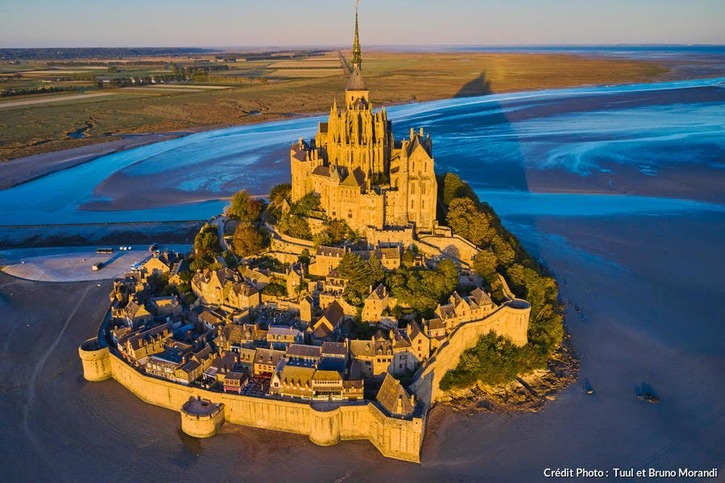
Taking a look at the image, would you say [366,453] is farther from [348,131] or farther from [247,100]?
[247,100]

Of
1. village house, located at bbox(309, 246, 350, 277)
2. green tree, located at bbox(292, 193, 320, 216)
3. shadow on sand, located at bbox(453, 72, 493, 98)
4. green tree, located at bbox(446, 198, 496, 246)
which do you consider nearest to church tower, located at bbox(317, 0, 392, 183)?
green tree, located at bbox(292, 193, 320, 216)

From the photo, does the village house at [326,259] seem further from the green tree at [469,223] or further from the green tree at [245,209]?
the green tree at [245,209]

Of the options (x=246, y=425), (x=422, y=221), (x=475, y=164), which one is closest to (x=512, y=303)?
(x=422, y=221)

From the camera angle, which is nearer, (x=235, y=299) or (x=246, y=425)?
(x=246, y=425)

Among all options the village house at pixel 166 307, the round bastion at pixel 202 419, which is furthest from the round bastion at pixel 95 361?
the round bastion at pixel 202 419

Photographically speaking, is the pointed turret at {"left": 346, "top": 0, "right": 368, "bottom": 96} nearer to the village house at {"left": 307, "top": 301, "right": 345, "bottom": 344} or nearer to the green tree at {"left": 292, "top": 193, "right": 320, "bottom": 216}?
the green tree at {"left": 292, "top": 193, "right": 320, "bottom": 216}

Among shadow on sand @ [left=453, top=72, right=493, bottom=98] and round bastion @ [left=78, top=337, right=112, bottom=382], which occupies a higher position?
shadow on sand @ [left=453, top=72, right=493, bottom=98]

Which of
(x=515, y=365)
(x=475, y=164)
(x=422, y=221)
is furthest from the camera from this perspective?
(x=475, y=164)
